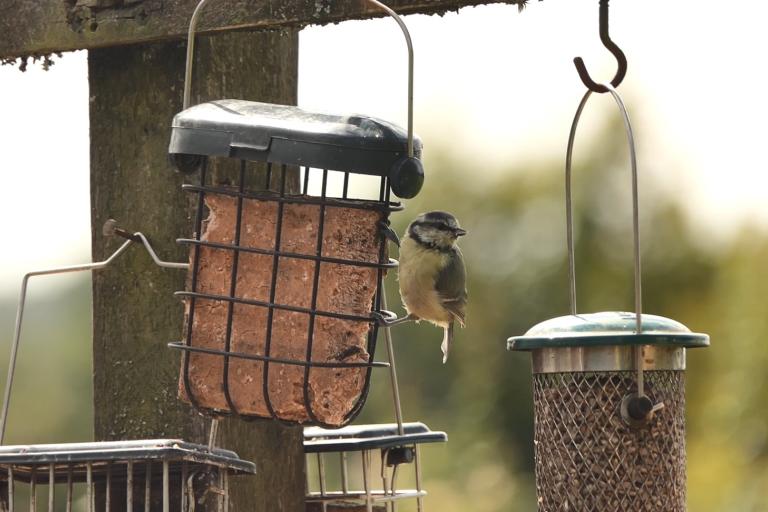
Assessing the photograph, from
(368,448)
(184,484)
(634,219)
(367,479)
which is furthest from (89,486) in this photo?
(634,219)

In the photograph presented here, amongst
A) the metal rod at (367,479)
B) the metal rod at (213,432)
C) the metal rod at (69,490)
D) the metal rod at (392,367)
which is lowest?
the metal rod at (367,479)

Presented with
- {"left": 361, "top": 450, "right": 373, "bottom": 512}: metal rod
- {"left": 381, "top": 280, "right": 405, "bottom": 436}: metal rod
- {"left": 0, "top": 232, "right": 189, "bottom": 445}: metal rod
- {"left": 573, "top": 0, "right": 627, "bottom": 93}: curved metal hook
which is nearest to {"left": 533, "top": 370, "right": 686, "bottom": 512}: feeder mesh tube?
{"left": 381, "top": 280, "right": 405, "bottom": 436}: metal rod

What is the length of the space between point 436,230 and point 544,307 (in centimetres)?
772

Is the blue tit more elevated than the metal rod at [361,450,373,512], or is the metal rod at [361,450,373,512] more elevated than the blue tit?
the blue tit

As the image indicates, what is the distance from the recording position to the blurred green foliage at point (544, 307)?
34.1 feet

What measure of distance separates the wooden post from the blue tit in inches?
31.9

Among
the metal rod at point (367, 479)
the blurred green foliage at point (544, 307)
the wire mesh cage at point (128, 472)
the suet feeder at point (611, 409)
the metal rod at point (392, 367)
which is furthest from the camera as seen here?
the blurred green foliage at point (544, 307)

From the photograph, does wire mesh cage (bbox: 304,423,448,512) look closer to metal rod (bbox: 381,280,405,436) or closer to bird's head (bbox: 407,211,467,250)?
metal rod (bbox: 381,280,405,436)

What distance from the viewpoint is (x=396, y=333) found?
41.3 feet

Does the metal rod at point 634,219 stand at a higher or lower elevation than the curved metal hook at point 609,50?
lower

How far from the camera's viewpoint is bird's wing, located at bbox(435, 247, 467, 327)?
414 centimetres

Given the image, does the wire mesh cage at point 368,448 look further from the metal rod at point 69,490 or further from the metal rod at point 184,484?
the metal rod at point 69,490

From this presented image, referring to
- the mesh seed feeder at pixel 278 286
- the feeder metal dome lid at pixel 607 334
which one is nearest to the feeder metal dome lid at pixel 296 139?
the mesh seed feeder at pixel 278 286

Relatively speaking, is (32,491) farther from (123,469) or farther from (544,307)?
(544,307)
